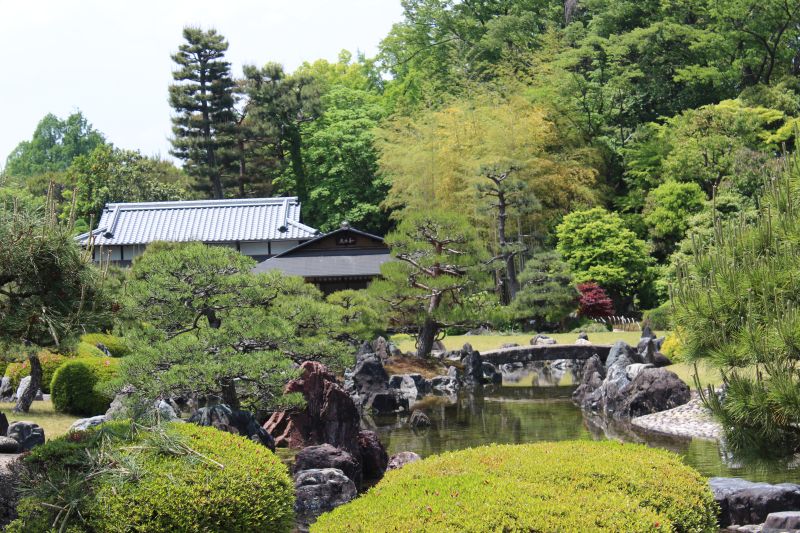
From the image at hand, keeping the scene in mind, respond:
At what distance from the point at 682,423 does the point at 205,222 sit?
87.5ft

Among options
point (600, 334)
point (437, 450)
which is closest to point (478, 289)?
point (600, 334)

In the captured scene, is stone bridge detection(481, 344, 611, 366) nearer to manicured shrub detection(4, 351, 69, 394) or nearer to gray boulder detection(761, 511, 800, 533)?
manicured shrub detection(4, 351, 69, 394)

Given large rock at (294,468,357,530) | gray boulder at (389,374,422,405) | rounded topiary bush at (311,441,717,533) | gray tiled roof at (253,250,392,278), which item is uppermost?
gray tiled roof at (253,250,392,278)

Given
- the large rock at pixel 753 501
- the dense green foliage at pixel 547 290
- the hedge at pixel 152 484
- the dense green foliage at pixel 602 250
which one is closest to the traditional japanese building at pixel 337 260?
the dense green foliage at pixel 547 290

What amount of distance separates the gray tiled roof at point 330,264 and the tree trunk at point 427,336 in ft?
27.4

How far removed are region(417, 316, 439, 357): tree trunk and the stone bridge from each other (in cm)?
162

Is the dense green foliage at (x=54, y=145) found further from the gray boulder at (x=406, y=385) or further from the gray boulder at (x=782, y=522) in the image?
the gray boulder at (x=782, y=522)

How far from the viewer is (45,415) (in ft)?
39.7

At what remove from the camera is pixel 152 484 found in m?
5.65

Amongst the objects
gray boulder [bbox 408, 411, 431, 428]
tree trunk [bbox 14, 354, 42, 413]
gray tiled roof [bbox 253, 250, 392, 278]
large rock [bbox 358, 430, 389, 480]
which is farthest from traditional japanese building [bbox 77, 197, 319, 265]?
large rock [bbox 358, 430, 389, 480]

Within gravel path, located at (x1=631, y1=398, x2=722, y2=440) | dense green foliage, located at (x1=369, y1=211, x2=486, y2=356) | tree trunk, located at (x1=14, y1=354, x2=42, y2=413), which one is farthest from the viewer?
dense green foliage, located at (x1=369, y1=211, x2=486, y2=356)

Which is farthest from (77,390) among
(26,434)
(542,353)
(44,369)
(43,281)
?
(542,353)

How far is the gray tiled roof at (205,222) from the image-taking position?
35.2m

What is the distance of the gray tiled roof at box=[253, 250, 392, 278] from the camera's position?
98.0 ft
